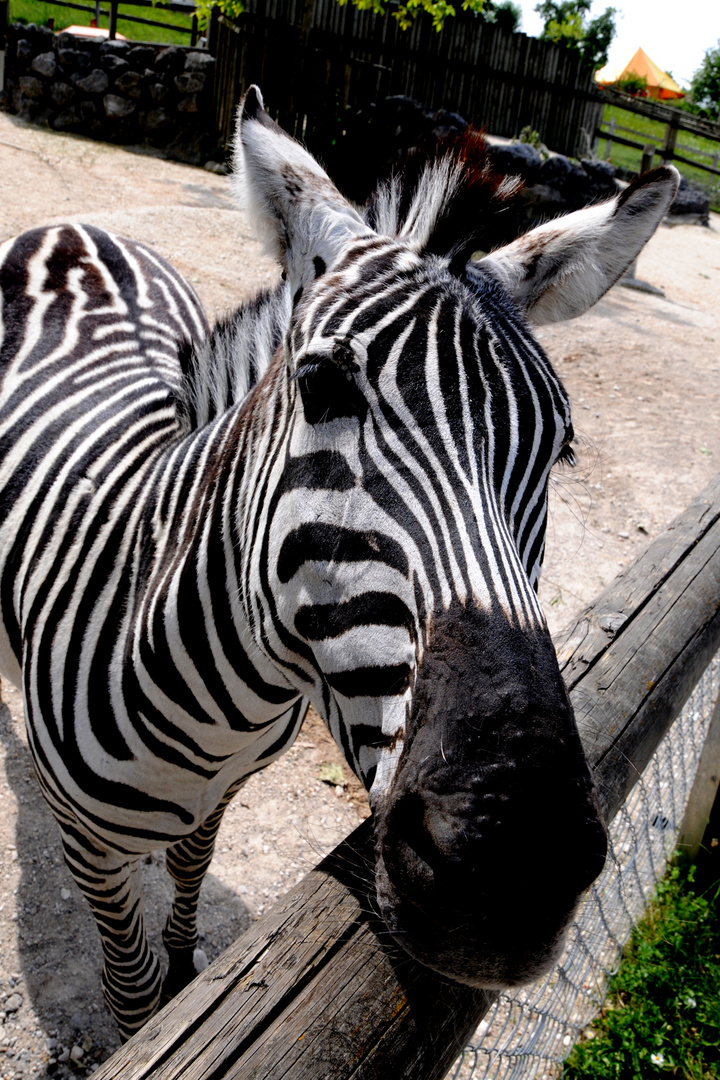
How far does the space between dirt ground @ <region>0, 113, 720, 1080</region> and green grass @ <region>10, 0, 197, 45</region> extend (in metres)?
10.7

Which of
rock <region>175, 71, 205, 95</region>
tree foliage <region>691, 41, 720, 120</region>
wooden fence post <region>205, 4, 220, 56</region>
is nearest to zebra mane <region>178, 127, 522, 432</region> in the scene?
rock <region>175, 71, 205, 95</region>

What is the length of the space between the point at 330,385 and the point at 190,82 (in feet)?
51.5

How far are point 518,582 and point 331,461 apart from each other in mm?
430

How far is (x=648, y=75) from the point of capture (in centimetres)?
5150

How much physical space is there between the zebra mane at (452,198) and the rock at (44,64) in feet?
48.7

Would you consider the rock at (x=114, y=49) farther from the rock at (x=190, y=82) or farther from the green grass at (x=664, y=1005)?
the green grass at (x=664, y=1005)

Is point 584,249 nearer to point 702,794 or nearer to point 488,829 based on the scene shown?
point 488,829

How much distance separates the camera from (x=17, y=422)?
2.68 meters

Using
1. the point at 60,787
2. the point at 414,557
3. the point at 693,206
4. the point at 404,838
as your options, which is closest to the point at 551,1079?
the point at 60,787

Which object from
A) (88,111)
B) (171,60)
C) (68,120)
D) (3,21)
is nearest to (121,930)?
(68,120)

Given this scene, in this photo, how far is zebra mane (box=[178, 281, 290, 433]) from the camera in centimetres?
213

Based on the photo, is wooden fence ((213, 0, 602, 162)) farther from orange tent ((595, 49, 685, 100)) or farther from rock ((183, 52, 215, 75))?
orange tent ((595, 49, 685, 100))

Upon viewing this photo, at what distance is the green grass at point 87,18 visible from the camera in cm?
2052

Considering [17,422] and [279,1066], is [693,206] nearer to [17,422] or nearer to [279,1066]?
[17,422]
